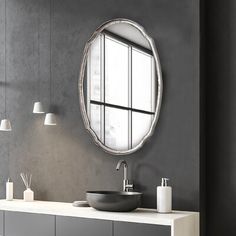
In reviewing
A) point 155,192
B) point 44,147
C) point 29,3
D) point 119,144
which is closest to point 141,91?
point 119,144

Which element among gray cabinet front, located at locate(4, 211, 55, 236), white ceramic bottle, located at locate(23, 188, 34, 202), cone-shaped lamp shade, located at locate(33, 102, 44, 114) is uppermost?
cone-shaped lamp shade, located at locate(33, 102, 44, 114)

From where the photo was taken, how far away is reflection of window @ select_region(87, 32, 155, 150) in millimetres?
3951

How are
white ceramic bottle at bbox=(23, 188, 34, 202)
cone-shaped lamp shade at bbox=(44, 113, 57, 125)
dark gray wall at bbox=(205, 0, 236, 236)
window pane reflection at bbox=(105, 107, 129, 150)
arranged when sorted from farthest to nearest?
white ceramic bottle at bbox=(23, 188, 34, 202) < cone-shaped lamp shade at bbox=(44, 113, 57, 125) < window pane reflection at bbox=(105, 107, 129, 150) < dark gray wall at bbox=(205, 0, 236, 236)

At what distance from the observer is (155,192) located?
3.89m

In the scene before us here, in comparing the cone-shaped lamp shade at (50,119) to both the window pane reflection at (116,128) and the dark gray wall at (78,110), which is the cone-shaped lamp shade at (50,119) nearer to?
the dark gray wall at (78,110)

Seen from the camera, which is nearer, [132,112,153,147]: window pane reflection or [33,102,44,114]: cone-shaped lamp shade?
[132,112,153,147]: window pane reflection

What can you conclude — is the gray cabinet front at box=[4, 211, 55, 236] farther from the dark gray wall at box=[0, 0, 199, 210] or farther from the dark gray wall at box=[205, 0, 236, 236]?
the dark gray wall at box=[205, 0, 236, 236]

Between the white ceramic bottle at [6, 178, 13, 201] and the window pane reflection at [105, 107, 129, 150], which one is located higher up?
the window pane reflection at [105, 107, 129, 150]

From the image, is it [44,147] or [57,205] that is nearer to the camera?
[57,205]

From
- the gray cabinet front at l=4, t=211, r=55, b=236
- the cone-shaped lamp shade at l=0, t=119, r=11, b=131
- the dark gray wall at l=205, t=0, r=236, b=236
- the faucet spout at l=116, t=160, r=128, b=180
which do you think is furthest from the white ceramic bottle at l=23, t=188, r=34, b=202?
the dark gray wall at l=205, t=0, r=236, b=236

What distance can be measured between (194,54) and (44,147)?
159 cm

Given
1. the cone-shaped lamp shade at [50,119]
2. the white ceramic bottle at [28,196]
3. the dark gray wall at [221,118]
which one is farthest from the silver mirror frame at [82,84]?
the white ceramic bottle at [28,196]

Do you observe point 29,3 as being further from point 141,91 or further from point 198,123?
point 198,123

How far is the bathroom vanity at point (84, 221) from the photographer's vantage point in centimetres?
343
